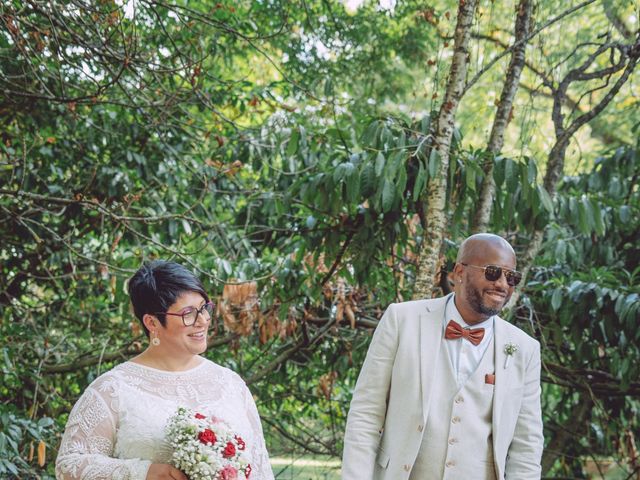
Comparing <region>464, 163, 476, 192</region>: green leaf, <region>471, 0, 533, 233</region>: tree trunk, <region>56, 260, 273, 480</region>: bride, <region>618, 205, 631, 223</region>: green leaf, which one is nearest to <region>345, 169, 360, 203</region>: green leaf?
<region>464, 163, 476, 192</region>: green leaf

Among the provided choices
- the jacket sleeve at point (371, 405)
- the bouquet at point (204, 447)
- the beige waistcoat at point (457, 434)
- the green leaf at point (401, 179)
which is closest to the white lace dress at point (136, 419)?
the bouquet at point (204, 447)

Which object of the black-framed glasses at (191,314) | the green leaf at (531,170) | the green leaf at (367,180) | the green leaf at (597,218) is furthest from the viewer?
the green leaf at (597,218)

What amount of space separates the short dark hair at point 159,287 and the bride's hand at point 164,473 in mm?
487

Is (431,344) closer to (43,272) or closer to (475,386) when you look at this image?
(475,386)

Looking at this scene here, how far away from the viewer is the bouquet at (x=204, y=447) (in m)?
2.43

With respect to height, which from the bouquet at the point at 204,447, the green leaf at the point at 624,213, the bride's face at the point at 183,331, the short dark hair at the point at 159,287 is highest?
the green leaf at the point at 624,213

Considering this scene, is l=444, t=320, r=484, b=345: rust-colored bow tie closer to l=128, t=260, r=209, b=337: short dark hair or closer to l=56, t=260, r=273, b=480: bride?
l=56, t=260, r=273, b=480: bride

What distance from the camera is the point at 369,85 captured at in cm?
848

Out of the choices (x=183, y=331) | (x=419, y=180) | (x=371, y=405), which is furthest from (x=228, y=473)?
(x=419, y=180)

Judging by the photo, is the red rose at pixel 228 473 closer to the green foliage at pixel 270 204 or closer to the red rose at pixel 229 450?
the red rose at pixel 229 450

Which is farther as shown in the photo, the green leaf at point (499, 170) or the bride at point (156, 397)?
the green leaf at point (499, 170)

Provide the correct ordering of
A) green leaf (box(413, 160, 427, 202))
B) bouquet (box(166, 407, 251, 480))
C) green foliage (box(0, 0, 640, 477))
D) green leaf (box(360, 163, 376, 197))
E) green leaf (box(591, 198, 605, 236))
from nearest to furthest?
bouquet (box(166, 407, 251, 480))
green leaf (box(413, 160, 427, 202))
green leaf (box(360, 163, 376, 197))
green foliage (box(0, 0, 640, 477))
green leaf (box(591, 198, 605, 236))

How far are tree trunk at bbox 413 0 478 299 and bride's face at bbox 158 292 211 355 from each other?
1663 mm

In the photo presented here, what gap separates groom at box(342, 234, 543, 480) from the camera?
119 inches
